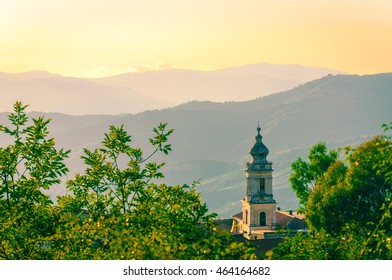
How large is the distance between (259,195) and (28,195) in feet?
271

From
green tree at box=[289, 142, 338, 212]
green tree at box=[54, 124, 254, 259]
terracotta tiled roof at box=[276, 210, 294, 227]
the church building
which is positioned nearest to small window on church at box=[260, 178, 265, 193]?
the church building

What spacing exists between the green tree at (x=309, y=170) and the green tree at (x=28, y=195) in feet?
137

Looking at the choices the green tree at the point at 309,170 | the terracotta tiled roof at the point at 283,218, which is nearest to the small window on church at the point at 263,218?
the terracotta tiled roof at the point at 283,218

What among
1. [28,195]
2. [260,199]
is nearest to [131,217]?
[28,195]

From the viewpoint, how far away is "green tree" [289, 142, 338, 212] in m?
56.3

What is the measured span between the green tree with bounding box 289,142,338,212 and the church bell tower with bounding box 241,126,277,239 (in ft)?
123

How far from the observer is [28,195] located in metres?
15.5

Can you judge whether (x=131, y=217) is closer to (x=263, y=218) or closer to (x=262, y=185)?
(x=262, y=185)

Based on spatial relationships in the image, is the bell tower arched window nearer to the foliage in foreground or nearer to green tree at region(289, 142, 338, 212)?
green tree at region(289, 142, 338, 212)

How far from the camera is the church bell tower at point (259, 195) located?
313 feet
